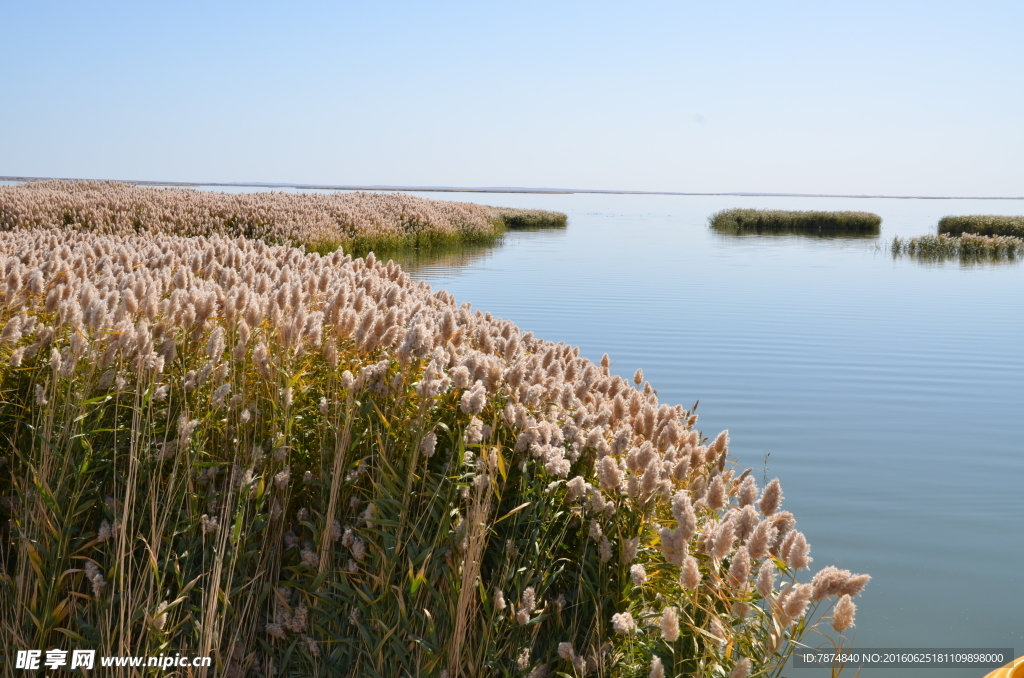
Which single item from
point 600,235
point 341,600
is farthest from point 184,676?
point 600,235

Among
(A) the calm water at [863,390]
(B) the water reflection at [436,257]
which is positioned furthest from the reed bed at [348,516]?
(B) the water reflection at [436,257]

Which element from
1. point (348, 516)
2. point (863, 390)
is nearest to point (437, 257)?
point (863, 390)

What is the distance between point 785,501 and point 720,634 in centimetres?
382

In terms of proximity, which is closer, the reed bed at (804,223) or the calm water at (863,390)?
the calm water at (863,390)

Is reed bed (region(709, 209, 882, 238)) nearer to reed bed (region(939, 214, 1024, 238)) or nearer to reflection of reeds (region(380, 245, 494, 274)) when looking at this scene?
reed bed (region(939, 214, 1024, 238))

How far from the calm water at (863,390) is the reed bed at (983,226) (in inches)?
781

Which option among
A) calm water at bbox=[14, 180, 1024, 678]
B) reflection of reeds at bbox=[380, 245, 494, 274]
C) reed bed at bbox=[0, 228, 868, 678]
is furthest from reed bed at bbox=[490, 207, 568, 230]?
reed bed at bbox=[0, 228, 868, 678]

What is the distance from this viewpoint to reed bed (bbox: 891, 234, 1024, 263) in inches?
1270

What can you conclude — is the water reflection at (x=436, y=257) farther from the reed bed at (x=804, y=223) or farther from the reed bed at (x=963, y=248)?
the reed bed at (x=804, y=223)

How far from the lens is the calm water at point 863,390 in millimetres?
5508

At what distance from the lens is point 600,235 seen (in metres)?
42.6

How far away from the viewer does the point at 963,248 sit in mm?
33344

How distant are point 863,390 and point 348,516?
8.28 metres

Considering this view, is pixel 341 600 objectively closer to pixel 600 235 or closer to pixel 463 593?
pixel 463 593
